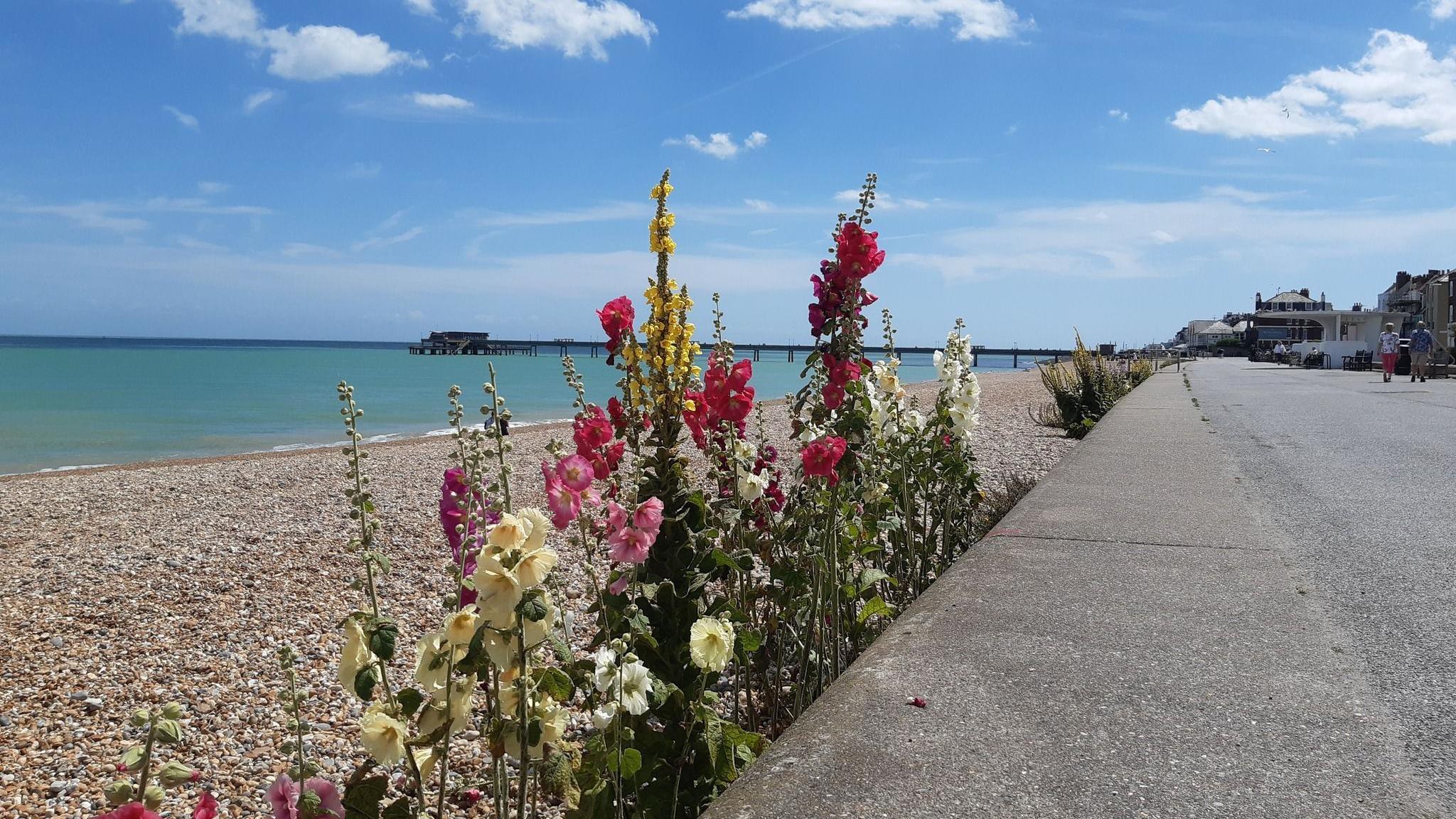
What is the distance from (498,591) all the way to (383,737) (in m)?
0.30

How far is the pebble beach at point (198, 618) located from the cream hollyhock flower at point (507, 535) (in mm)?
549

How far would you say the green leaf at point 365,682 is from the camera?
131cm

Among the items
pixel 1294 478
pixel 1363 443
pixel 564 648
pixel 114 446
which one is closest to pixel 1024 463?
pixel 1363 443

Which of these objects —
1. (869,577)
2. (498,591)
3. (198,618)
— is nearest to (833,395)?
(869,577)

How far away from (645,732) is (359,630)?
724 millimetres

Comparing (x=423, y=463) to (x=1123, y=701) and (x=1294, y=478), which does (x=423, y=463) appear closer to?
(x=1294, y=478)

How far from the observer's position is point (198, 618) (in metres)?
4.71

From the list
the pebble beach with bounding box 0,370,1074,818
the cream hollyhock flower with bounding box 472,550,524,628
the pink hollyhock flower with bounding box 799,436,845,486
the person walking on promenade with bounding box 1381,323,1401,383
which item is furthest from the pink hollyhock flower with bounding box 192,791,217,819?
the person walking on promenade with bounding box 1381,323,1401,383

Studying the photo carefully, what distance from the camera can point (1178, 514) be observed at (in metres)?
3.83

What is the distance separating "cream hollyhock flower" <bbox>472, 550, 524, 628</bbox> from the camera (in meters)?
1.28

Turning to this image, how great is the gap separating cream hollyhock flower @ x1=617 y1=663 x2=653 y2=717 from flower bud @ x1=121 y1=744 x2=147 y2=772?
663 millimetres

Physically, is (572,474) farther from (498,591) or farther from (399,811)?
(399,811)

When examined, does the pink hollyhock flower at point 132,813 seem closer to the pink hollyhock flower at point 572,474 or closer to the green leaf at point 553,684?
the green leaf at point 553,684

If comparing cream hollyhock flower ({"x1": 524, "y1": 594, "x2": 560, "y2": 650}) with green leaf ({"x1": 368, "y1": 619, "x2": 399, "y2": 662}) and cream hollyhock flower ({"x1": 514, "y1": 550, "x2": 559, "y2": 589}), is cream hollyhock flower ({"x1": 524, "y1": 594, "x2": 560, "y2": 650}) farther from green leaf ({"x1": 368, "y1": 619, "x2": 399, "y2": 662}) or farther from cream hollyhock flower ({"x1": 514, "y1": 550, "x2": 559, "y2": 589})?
green leaf ({"x1": 368, "y1": 619, "x2": 399, "y2": 662})
